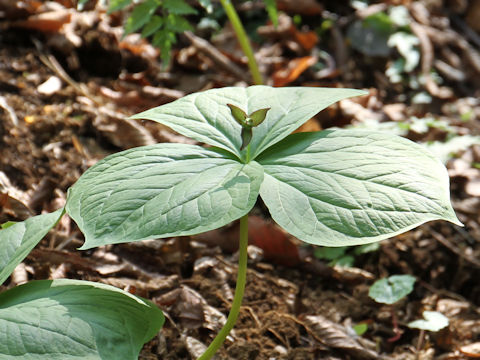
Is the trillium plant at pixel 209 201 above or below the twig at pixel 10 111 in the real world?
above

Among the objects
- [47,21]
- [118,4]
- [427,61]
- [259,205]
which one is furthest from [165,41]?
[427,61]

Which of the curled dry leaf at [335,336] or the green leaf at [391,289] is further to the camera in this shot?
the green leaf at [391,289]

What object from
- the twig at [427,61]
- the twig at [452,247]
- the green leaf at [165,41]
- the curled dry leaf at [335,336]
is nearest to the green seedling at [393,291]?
the curled dry leaf at [335,336]

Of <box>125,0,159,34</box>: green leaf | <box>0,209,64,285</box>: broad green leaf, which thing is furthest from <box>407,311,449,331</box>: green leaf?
<box>125,0,159,34</box>: green leaf

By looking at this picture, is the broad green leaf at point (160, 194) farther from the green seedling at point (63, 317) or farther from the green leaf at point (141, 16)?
the green leaf at point (141, 16)

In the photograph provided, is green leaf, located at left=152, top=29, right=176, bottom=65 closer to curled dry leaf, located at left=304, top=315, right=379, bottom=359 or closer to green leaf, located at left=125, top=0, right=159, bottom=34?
green leaf, located at left=125, top=0, right=159, bottom=34

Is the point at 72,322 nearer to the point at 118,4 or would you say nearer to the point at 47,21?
the point at 118,4
